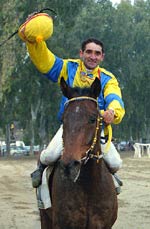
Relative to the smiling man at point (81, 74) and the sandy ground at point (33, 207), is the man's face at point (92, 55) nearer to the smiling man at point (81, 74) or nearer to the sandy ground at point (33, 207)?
the smiling man at point (81, 74)

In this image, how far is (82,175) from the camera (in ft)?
19.9

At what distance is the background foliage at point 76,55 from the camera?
48.1 metres

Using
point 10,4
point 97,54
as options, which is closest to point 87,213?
point 97,54

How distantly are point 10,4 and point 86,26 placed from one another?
2383 cm

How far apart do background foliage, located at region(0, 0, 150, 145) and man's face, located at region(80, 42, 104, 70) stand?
33.9m

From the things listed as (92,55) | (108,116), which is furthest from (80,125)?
(92,55)

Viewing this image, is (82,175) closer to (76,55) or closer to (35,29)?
(35,29)

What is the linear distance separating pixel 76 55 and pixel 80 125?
156 feet

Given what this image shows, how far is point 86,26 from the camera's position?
2206 inches

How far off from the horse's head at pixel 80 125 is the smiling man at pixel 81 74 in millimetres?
635

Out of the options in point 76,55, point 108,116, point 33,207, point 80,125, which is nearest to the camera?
point 80,125

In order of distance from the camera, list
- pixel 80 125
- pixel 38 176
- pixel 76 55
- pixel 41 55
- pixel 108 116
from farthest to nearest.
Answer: pixel 76 55
pixel 38 176
pixel 41 55
pixel 108 116
pixel 80 125

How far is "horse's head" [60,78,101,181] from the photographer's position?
5.29m

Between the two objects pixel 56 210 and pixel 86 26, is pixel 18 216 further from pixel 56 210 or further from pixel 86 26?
pixel 86 26
